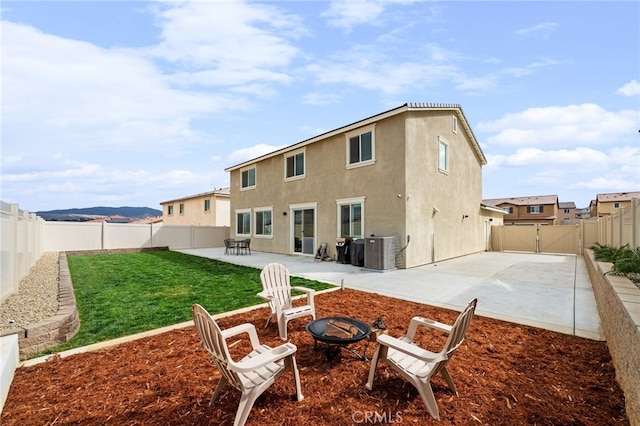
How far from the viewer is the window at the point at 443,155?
1362 centimetres

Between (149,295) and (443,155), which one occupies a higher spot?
(443,155)

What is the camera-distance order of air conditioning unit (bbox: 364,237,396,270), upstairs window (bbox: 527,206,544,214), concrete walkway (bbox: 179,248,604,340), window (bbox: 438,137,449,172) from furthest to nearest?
1. upstairs window (bbox: 527,206,544,214)
2. window (bbox: 438,137,449,172)
3. air conditioning unit (bbox: 364,237,396,270)
4. concrete walkway (bbox: 179,248,604,340)

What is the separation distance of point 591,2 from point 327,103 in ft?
27.1

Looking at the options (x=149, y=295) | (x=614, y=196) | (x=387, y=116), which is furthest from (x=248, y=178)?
(x=614, y=196)

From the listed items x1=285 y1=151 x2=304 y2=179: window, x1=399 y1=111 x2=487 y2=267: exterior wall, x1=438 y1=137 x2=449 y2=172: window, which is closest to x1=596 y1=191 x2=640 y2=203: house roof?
x1=399 y1=111 x2=487 y2=267: exterior wall

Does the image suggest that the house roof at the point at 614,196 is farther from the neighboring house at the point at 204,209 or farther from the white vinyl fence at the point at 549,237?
the neighboring house at the point at 204,209

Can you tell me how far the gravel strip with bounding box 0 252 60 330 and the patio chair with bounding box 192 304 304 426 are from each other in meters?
3.47

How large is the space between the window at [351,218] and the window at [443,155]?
168 inches

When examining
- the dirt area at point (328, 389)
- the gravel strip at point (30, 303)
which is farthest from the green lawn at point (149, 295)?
the dirt area at point (328, 389)

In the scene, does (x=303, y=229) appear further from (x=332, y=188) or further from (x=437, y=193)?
(x=437, y=193)

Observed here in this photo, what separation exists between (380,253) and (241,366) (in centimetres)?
855

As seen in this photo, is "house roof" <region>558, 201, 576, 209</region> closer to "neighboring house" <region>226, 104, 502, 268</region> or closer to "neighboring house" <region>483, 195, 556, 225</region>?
"neighboring house" <region>483, 195, 556, 225</region>

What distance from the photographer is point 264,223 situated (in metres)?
18.3

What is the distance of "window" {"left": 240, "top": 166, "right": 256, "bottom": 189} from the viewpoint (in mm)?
19459
